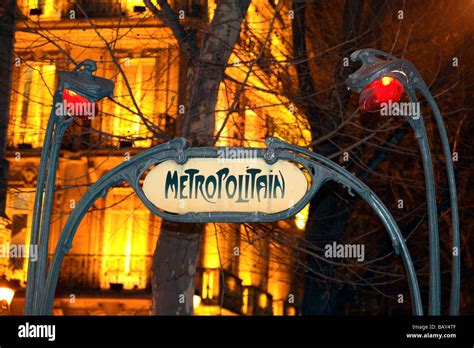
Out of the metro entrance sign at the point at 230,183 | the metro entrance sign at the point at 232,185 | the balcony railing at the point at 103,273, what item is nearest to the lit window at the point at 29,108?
the balcony railing at the point at 103,273

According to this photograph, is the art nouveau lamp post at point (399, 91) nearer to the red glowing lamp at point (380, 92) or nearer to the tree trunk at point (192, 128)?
the red glowing lamp at point (380, 92)

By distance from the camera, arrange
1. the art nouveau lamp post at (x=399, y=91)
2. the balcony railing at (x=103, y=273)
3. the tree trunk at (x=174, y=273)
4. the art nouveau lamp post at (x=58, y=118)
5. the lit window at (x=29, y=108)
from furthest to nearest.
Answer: the balcony railing at (x=103, y=273) < the lit window at (x=29, y=108) < the tree trunk at (x=174, y=273) < the art nouveau lamp post at (x=58, y=118) < the art nouveau lamp post at (x=399, y=91)

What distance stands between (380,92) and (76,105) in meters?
2.77

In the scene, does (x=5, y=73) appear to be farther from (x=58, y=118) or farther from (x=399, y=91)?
(x=399, y=91)

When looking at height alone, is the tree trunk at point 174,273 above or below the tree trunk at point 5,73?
below

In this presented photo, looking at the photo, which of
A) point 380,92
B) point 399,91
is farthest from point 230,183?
point 399,91

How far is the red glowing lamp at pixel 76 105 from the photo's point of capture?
10188 millimetres

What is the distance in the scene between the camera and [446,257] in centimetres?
2495

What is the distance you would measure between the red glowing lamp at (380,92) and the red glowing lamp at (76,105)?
97.8 inches

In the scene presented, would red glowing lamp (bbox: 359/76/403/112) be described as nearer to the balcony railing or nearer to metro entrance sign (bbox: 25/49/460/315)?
metro entrance sign (bbox: 25/49/460/315)

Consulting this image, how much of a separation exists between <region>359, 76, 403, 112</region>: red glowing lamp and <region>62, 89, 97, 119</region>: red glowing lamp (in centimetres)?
248

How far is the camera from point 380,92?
9.81 meters

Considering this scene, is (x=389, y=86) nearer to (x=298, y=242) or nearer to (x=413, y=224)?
(x=298, y=242)

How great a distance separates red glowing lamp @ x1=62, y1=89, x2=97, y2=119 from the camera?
10.2 metres
